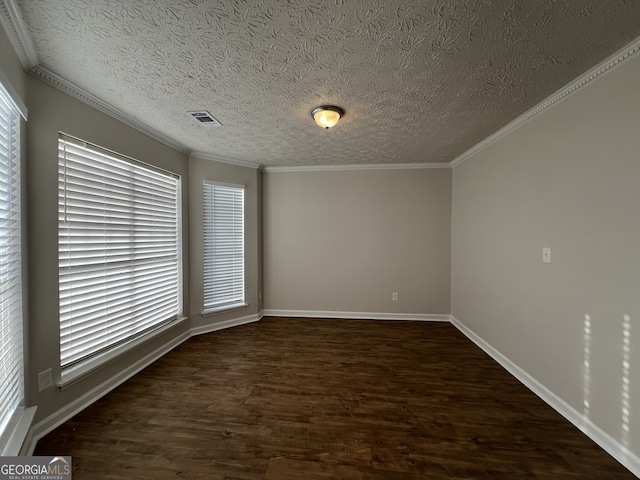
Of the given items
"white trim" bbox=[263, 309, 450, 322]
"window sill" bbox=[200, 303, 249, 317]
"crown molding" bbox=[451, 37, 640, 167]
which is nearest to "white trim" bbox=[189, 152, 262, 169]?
"window sill" bbox=[200, 303, 249, 317]

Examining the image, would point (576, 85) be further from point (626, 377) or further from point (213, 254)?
point (213, 254)

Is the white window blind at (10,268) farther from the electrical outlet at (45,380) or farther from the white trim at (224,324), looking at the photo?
the white trim at (224,324)

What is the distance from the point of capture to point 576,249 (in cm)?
172

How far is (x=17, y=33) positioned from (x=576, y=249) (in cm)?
366

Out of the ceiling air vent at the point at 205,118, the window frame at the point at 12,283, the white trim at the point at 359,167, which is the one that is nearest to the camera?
the window frame at the point at 12,283

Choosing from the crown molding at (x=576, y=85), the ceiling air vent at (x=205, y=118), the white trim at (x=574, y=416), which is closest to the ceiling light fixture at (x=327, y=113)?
the ceiling air vent at (x=205, y=118)

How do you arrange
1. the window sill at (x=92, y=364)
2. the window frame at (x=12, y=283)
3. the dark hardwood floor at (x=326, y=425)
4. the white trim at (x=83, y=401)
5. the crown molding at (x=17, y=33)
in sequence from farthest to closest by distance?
1. the window sill at (x=92, y=364)
2. the white trim at (x=83, y=401)
3. the dark hardwood floor at (x=326, y=425)
4. the window frame at (x=12, y=283)
5. the crown molding at (x=17, y=33)

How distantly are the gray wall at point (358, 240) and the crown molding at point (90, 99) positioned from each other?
1709 mm

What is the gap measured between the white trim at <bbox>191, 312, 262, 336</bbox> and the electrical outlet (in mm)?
1587

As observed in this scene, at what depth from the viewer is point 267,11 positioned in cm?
118

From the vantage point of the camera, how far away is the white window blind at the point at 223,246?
3.38 meters

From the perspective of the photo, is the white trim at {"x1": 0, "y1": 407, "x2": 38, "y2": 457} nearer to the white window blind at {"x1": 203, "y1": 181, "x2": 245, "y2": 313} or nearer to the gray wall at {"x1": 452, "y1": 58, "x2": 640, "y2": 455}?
the white window blind at {"x1": 203, "y1": 181, "x2": 245, "y2": 313}

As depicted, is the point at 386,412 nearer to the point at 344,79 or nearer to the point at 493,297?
the point at 493,297

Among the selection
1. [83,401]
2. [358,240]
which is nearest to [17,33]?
[83,401]
